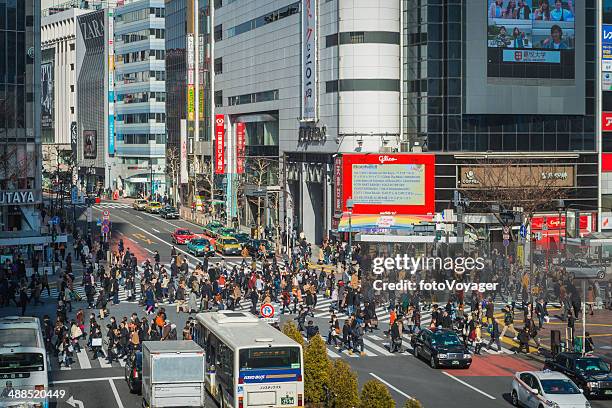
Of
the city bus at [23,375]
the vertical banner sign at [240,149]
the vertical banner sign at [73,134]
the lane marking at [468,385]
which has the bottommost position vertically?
the lane marking at [468,385]

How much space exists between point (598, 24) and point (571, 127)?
813 centimetres

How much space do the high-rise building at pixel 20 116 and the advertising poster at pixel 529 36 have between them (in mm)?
34350

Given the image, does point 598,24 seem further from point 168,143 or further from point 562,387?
point 168,143

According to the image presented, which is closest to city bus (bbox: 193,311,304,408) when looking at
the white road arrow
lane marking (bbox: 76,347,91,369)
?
the white road arrow

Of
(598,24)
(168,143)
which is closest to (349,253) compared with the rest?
(598,24)

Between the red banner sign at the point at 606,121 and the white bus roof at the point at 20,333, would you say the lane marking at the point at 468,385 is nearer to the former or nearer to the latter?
the white bus roof at the point at 20,333

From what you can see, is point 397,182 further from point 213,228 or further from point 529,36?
point 213,228

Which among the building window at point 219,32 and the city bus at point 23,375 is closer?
the city bus at point 23,375

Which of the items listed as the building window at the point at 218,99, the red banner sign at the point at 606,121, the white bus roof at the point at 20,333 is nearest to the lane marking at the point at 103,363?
the white bus roof at the point at 20,333

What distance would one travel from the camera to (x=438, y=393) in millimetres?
39500

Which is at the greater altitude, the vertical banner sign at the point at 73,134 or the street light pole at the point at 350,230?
the vertical banner sign at the point at 73,134

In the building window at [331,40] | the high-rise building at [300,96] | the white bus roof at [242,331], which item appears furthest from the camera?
the building window at [331,40]

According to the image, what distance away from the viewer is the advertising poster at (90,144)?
183m

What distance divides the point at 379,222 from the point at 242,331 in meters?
46.0
